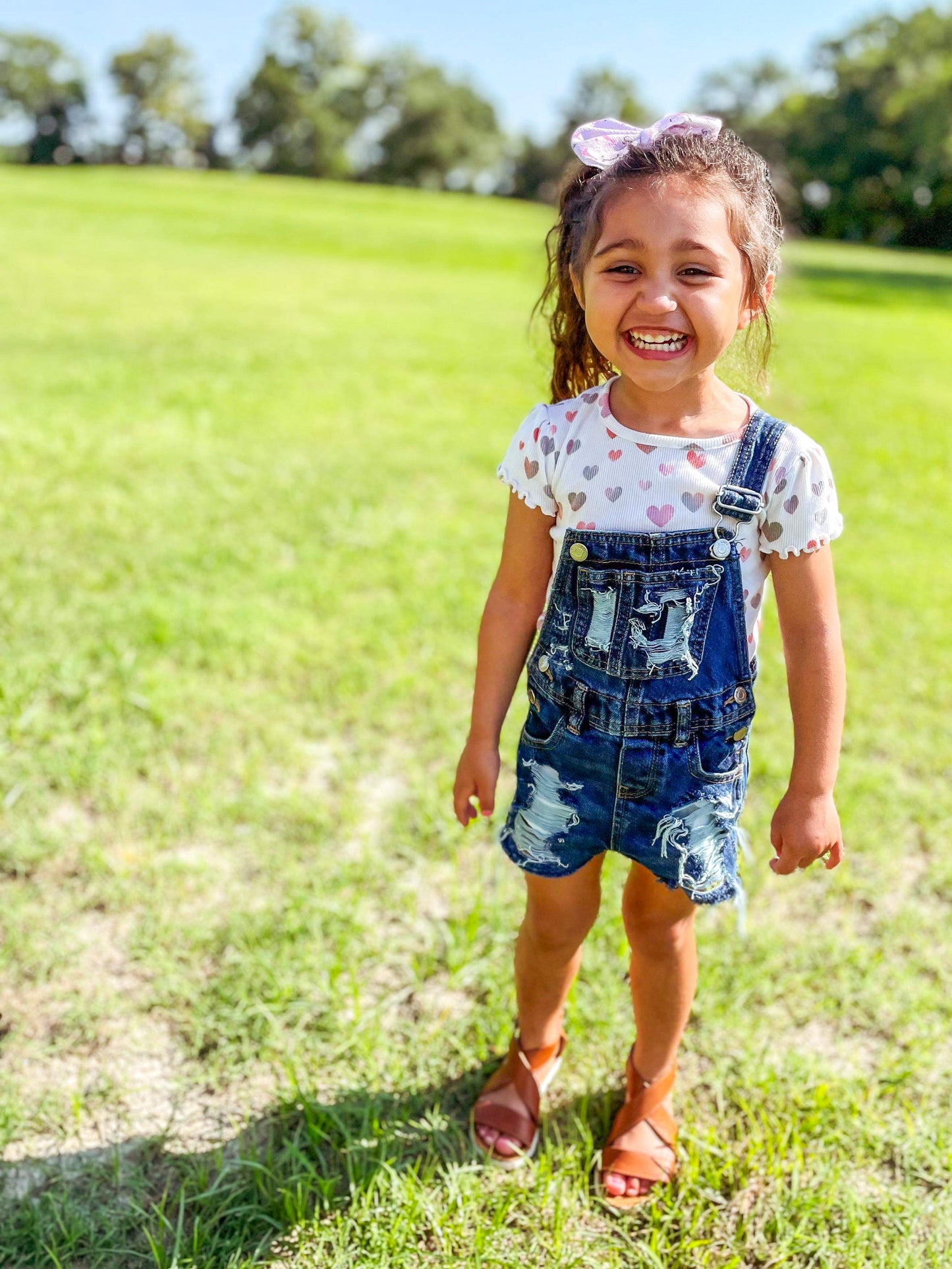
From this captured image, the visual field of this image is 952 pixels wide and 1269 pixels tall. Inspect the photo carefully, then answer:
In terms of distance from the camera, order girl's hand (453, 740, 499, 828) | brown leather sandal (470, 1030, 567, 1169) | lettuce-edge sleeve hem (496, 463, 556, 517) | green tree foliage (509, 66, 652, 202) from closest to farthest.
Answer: lettuce-edge sleeve hem (496, 463, 556, 517)
girl's hand (453, 740, 499, 828)
brown leather sandal (470, 1030, 567, 1169)
green tree foliage (509, 66, 652, 202)

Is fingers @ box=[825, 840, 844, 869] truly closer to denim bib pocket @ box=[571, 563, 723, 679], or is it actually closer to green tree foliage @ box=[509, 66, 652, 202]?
denim bib pocket @ box=[571, 563, 723, 679]

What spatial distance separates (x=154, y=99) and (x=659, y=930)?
70.6 metres

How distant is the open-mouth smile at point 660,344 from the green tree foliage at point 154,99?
67.8 m

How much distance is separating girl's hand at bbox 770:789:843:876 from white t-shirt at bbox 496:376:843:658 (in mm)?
235

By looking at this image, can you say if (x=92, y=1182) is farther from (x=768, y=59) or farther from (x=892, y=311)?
(x=768, y=59)

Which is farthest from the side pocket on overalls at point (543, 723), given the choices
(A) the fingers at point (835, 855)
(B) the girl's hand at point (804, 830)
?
(A) the fingers at point (835, 855)

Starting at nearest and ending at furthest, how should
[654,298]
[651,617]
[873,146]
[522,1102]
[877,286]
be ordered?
1. [654,298]
2. [651,617]
3. [522,1102]
4. [877,286]
5. [873,146]

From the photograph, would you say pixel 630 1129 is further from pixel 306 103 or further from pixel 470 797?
pixel 306 103

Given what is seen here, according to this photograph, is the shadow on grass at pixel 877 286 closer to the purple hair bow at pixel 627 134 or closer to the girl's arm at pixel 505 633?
the purple hair bow at pixel 627 134

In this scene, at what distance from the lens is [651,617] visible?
1467 millimetres

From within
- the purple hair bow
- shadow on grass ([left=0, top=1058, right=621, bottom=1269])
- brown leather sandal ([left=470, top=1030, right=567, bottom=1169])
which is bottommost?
shadow on grass ([left=0, top=1058, right=621, bottom=1269])

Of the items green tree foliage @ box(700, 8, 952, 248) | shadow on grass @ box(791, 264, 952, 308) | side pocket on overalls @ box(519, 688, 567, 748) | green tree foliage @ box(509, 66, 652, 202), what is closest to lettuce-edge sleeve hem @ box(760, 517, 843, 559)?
side pocket on overalls @ box(519, 688, 567, 748)

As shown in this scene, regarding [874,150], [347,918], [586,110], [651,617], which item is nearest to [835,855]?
[651,617]

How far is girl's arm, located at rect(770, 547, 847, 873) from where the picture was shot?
1.46 metres
